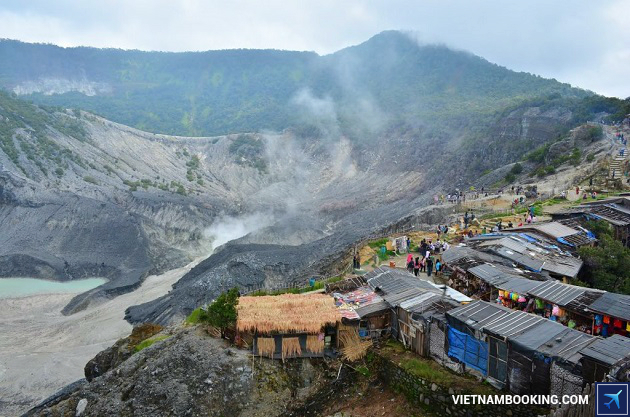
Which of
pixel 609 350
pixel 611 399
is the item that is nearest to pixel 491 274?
pixel 609 350

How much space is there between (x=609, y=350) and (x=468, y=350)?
314cm

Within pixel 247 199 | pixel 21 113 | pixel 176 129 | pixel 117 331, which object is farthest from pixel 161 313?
pixel 176 129

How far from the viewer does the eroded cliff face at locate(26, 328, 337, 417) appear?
1245 cm

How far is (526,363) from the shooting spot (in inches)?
398

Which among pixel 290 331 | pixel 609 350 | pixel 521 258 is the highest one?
pixel 609 350

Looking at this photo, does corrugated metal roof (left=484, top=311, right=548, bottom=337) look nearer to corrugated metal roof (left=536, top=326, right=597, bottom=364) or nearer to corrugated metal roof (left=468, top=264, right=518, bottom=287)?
corrugated metal roof (left=536, top=326, right=597, bottom=364)

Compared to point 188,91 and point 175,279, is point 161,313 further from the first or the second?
point 188,91

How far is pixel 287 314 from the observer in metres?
14.2

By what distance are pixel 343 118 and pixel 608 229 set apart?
7742 cm

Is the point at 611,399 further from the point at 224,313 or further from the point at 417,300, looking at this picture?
the point at 224,313

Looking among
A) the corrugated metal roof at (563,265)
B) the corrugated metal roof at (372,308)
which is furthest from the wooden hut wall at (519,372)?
the corrugated metal roof at (563,265)

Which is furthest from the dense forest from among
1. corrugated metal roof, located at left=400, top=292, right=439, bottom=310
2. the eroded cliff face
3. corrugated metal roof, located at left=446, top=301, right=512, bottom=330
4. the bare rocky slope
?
the eroded cliff face

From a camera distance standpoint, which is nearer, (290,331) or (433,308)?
(433,308)
